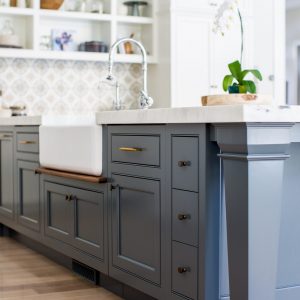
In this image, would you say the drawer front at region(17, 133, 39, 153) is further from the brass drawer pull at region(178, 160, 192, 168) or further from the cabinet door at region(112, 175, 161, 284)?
the brass drawer pull at region(178, 160, 192, 168)

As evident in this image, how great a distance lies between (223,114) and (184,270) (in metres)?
0.60

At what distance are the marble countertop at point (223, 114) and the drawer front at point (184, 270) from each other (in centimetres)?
45

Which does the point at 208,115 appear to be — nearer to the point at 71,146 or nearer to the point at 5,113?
the point at 71,146

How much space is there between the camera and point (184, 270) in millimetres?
2287

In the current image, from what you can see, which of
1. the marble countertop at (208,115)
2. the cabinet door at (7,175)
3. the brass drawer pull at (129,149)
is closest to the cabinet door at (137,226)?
the brass drawer pull at (129,149)

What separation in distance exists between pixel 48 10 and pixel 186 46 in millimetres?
1136

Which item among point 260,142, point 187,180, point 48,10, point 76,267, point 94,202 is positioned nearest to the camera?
point 260,142

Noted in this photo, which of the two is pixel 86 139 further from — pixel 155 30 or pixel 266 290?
pixel 155 30

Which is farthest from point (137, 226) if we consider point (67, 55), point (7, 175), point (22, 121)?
point (67, 55)

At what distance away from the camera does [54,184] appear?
Result: 3.55m

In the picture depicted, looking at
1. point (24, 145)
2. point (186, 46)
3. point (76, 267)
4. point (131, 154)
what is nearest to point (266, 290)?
point (131, 154)

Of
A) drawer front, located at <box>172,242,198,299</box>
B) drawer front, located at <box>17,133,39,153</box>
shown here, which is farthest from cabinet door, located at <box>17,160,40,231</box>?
drawer front, located at <box>172,242,198,299</box>

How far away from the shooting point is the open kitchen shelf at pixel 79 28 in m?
5.07

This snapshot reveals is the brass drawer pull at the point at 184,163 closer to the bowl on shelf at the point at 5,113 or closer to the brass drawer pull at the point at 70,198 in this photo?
the brass drawer pull at the point at 70,198
